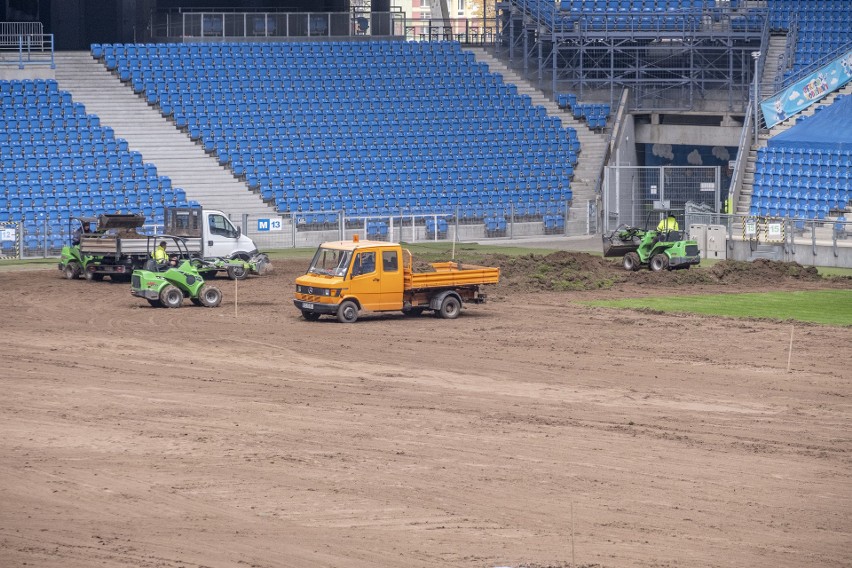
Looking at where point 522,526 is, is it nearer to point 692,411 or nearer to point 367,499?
point 367,499

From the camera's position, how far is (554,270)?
3838cm

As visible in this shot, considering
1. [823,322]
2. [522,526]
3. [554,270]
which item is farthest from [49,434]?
[554,270]

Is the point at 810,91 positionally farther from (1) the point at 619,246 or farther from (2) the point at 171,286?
(2) the point at 171,286

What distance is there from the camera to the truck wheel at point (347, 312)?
95.6 feet

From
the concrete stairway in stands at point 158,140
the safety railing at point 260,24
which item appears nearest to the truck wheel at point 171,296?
the concrete stairway in stands at point 158,140

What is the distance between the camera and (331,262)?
Answer: 29312mm

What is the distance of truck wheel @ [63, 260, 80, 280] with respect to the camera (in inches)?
1507

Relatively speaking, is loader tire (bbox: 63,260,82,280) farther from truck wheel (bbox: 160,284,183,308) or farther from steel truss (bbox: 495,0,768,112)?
steel truss (bbox: 495,0,768,112)

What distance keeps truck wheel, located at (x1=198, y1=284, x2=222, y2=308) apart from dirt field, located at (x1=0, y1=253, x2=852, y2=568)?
229cm

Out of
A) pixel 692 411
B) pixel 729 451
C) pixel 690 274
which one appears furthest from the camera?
pixel 690 274

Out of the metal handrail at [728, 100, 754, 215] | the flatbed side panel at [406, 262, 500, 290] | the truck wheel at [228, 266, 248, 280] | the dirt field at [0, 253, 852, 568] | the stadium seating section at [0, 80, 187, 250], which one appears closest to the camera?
the dirt field at [0, 253, 852, 568]

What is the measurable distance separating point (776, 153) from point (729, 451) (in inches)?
1355

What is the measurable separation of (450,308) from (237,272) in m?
10.1

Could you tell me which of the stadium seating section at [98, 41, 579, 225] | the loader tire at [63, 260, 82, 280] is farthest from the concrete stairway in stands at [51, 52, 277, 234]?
the loader tire at [63, 260, 82, 280]
